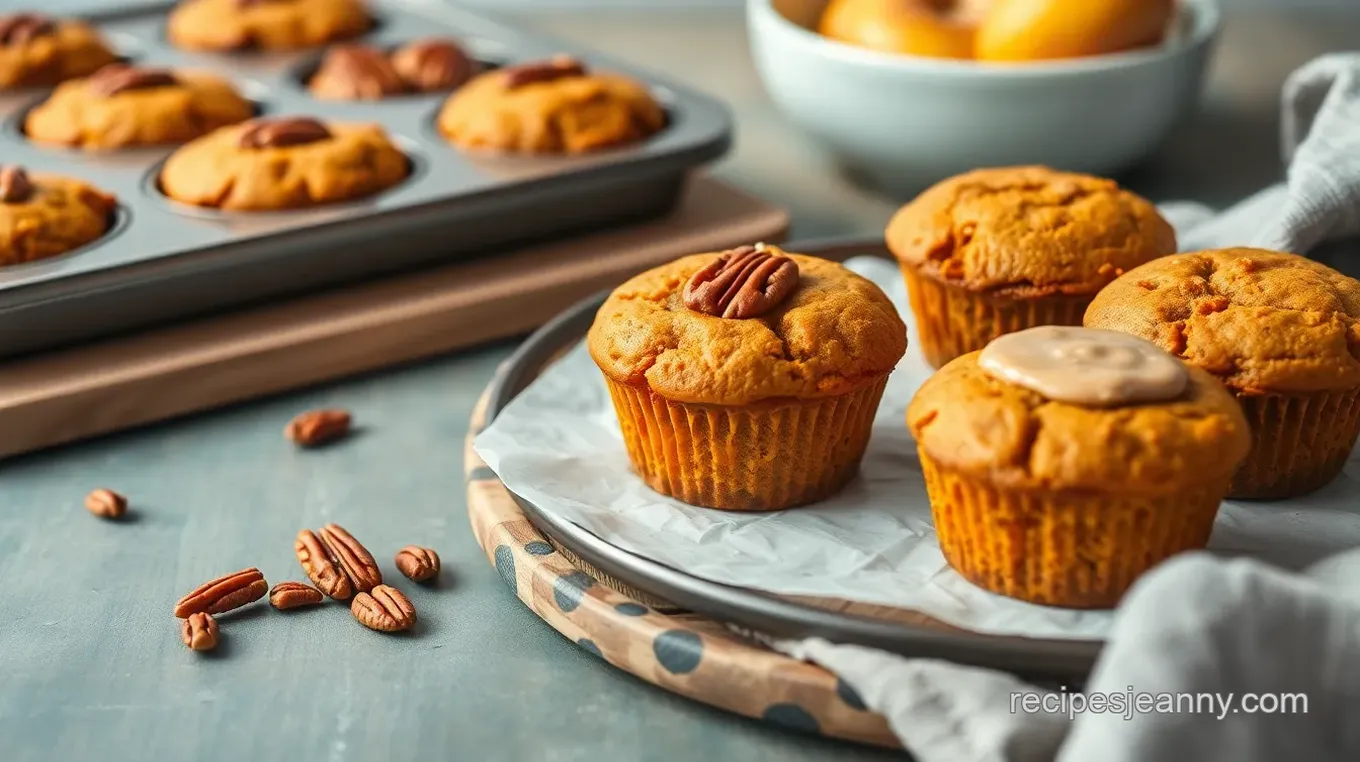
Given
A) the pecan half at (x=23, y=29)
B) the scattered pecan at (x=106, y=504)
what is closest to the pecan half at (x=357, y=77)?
the pecan half at (x=23, y=29)

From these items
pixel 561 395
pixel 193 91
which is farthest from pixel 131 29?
pixel 561 395

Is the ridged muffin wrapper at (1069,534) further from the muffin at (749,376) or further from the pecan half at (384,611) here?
the pecan half at (384,611)

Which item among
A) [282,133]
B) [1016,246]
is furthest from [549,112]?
[1016,246]

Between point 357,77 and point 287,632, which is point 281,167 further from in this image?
point 287,632

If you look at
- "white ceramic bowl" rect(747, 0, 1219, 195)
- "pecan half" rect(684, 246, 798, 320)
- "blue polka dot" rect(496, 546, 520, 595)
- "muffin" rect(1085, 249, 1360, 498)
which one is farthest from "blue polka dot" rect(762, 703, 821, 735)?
"white ceramic bowl" rect(747, 0, 1219, 195)

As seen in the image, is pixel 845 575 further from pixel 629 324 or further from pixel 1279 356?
pixel 1279 356

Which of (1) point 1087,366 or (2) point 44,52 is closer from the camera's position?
(1) point 1087,366

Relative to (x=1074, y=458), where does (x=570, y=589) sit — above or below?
below
